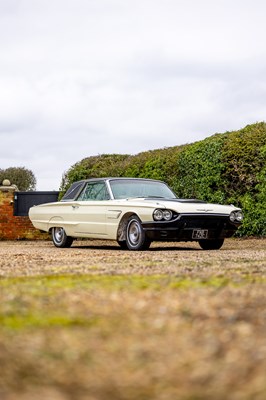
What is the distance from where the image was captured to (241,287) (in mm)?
4750

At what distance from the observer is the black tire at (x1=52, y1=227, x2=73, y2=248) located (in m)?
14.8

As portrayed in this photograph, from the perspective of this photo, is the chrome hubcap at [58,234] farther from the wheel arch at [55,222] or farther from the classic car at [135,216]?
the wheel arch at [55,222]

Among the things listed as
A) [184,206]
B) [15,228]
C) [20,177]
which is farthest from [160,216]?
[20,177]

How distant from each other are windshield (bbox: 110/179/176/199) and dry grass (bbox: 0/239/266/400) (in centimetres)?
852

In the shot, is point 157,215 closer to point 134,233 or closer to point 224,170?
point 134,233

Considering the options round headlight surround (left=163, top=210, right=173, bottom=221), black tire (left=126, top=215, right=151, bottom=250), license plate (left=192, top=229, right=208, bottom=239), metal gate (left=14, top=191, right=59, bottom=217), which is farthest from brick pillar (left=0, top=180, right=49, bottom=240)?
round headlight surround (left=163, top=210, right=173, bottom=221)

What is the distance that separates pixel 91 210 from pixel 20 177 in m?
24.7

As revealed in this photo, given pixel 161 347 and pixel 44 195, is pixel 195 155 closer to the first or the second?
pixel 44 195

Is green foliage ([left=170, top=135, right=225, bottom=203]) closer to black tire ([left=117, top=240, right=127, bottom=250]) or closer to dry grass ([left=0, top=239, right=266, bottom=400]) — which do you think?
black tire ([left=117, top=240, right=127, bottom=250])

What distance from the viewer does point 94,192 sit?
553 inches

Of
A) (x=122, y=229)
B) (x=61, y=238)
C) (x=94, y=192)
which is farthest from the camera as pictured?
(x=61, y=238)

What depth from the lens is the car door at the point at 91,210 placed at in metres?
13.4

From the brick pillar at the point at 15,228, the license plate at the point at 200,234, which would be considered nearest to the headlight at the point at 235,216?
the license plate at the point at 200,234

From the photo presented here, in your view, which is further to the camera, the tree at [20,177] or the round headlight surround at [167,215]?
the tree at [20,177]
